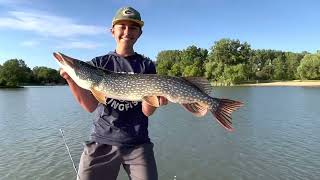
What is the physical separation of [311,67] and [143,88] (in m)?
88.8

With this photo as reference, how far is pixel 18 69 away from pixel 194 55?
49754 millimetres

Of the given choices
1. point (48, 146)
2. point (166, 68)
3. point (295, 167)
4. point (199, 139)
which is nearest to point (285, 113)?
point (199, 139)

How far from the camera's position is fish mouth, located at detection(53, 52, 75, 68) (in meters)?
3.88

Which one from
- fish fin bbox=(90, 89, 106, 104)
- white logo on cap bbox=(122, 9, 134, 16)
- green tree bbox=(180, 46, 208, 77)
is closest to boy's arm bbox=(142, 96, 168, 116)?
fish fin bbox=(90, 89, 106, 104)

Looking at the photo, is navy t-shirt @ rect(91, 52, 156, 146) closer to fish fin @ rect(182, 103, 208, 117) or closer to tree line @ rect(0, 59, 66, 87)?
fish fin @ rect(182, 103, 208, 117)

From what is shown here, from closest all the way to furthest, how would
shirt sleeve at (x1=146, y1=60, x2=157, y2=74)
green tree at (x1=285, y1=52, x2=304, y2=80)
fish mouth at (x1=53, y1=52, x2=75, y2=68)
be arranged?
fish mouth at (x1=53, y1=52, x2=75, y2=68)
shirt sleeve at (x1=146, y1=60, x2=157, y2=74)
green tree at (x1=285, y1=52, x2=304, y2=80)

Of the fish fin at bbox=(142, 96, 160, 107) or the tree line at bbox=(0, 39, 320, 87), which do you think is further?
the tree line at bbox=(0, 39, 320, 87)

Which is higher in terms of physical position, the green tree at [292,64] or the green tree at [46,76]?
the green tree at [292,64]

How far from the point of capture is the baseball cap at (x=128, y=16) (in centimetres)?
415

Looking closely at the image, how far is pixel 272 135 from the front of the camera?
16219 mm

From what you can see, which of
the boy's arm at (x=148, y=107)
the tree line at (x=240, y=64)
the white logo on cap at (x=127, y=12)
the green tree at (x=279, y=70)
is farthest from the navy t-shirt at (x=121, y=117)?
the green tree at (x=279, y=70)

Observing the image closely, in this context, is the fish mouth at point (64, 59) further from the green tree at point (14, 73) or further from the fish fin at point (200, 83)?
the green tree at point (14, 73)

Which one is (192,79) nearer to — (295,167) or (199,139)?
(295,167)

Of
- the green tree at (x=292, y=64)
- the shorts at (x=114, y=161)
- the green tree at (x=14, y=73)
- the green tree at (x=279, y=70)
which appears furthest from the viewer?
the green tree at (x=279, y=70)
